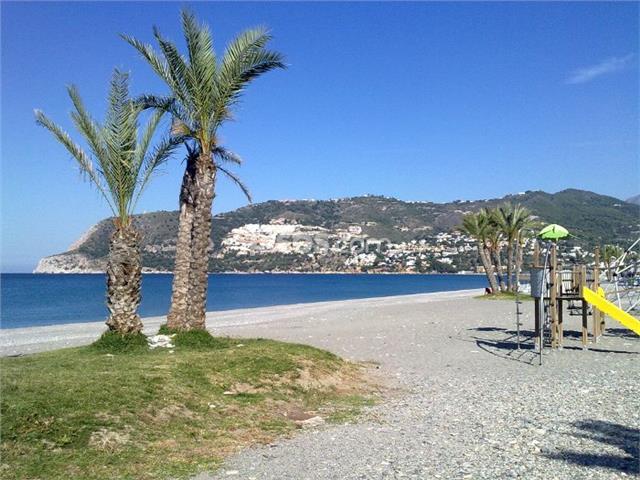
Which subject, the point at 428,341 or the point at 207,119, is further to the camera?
the point at 428,341

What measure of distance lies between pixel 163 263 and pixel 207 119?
465ft

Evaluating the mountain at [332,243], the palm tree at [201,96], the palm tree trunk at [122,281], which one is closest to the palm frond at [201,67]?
the palm tree at [201,96]

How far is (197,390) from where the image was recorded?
9.18m

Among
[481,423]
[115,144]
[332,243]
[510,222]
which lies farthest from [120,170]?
[332,243]

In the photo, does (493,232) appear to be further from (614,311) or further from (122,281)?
(122,281)

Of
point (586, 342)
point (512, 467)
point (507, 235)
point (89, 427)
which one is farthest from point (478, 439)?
point (507, 235)

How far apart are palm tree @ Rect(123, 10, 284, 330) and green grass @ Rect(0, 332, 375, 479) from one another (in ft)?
5.97

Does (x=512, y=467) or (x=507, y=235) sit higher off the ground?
(x=507, y=235)

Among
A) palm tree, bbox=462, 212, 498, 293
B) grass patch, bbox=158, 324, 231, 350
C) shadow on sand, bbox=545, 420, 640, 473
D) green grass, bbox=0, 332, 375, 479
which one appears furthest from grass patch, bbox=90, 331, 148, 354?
palm tree, bbox=462, 212, 498, 293

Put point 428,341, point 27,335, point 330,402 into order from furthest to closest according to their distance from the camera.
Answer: point 27,335
point 428,341
point 330,402

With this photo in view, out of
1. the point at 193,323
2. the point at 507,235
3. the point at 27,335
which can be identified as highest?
the point at 507,235

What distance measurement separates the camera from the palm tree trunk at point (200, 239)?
13688 millimetres

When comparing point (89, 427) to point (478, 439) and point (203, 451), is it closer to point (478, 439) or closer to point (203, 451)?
point (203, 451)

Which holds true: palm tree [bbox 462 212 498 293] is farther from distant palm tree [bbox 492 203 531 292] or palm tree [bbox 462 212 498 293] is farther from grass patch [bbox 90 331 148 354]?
grass patch [bbox 90 331 148 354]
